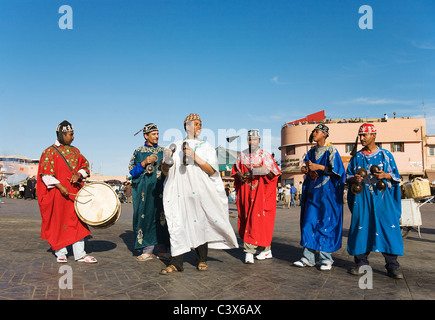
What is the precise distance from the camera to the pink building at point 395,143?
4281 centimetres

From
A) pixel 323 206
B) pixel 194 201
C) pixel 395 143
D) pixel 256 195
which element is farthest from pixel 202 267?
pixel 395 143

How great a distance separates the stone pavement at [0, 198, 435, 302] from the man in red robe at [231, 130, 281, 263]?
352 mm

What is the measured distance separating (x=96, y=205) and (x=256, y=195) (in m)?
2.46

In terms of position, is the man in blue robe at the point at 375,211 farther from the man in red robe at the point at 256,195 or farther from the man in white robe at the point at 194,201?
the man in white robe at the point at 194,201

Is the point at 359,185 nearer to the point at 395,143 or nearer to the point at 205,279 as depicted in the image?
the point at 205,279

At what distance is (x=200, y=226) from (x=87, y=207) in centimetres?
173

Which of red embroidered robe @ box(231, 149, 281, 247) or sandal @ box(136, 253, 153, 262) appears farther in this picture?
red embroidered robe @ box(231, 149, 281, 247)

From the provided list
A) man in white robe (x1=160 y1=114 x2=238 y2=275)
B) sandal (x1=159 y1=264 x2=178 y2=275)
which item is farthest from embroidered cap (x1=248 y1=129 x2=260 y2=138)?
sandal (x1=159 y1=264 x2=178 y2=275)

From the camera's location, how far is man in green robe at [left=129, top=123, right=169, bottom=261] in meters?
5.95

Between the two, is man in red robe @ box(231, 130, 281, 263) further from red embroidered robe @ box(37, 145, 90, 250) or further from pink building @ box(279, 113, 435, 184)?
pink building @ box(279, 113, 435, 184)

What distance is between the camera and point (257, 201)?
614cm
